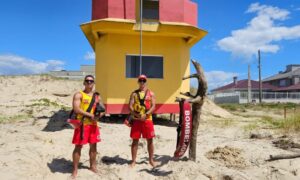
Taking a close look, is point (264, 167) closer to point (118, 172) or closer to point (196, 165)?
point (196, 165)

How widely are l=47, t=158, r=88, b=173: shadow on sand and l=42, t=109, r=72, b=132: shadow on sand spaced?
10.4ft

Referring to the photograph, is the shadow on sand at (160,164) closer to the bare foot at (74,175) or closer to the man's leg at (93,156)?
the man's leg at (93,156)

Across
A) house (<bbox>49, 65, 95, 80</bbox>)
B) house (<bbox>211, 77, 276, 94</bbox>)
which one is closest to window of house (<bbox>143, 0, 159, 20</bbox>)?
house (<bbox>49, 65, 95, 80</bbox>)

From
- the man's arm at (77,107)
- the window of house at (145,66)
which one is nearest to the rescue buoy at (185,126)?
the man's arm at (77,107)

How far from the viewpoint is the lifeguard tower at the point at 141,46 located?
42.5ft

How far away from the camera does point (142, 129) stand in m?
7.18

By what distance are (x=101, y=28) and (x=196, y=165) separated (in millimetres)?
7111

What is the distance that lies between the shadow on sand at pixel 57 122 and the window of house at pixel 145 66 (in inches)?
117

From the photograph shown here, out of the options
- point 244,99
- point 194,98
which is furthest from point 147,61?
point 244,99

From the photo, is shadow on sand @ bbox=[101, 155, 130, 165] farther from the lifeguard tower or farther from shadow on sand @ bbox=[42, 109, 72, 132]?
the lifeguard tower

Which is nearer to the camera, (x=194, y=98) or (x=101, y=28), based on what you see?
(x=194, y=98)

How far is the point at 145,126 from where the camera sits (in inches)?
282

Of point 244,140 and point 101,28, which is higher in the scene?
point 101,28

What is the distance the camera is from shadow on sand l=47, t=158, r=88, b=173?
6773 millimetres
